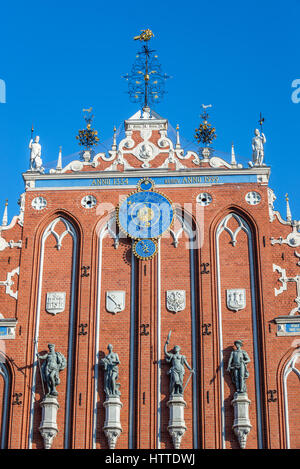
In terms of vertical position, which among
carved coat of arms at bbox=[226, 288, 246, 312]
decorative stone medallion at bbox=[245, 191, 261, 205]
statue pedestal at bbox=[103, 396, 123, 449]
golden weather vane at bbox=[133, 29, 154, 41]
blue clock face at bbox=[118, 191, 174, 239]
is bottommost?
statue pedestal at bbox=[103, 396, 123, 449]

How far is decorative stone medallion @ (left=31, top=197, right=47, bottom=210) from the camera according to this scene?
28344mm

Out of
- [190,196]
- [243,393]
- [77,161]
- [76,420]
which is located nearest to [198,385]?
[243,393]

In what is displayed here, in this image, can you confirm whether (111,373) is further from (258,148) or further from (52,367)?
(258,148)

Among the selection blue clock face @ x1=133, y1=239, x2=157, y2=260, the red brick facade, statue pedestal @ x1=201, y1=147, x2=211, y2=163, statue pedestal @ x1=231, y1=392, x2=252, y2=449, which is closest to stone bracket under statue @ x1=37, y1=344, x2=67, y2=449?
the red brick facade

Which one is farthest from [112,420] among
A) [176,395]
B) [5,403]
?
[5,403]

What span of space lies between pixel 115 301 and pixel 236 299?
332 cm

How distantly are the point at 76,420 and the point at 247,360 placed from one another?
4.74m

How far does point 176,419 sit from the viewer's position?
2530 centimetres

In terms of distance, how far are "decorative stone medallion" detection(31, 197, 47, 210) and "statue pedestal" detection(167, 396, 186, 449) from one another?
6875 mm

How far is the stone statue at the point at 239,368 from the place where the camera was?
25.5m

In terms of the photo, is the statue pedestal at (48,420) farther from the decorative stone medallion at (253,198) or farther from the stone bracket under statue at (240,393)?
the decorative stone medallion at (253,198)

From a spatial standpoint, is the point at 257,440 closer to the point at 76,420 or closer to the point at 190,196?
the point at 76,420

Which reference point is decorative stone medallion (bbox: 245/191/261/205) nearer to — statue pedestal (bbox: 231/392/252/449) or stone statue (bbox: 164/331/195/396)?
stone statue (bbox: 164/331/195/396)

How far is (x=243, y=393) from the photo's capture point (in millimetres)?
25422
